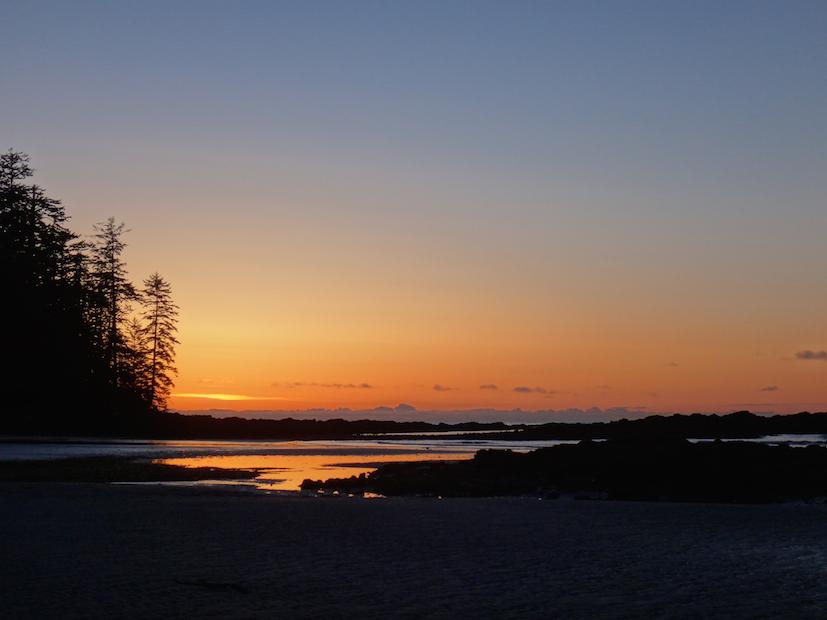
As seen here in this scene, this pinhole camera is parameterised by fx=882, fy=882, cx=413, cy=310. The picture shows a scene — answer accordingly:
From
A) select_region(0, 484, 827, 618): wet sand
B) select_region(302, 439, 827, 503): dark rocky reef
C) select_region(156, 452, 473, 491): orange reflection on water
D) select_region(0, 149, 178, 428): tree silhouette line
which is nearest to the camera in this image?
select_region(0, 484, 827, 618): wet sand

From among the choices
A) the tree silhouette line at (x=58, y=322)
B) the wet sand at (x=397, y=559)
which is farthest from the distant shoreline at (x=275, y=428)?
the wet sand at (x=397, y=559)

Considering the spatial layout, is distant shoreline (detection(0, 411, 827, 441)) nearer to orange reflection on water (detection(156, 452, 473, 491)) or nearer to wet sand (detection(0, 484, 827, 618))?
orange reflection on water (detection(156, 452, 473, 491))

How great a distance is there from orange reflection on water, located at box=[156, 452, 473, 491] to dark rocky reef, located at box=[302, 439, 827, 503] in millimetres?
2190

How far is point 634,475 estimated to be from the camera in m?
28.7

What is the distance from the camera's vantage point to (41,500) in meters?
21.7

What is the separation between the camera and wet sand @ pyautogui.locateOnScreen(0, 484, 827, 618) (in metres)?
11.2

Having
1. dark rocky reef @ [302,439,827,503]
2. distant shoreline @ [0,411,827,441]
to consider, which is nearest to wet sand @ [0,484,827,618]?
dark rocky reef @ [302,439,827,503]

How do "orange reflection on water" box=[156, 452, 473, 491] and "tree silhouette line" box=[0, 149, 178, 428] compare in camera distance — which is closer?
"orange reflection on water" box=[156, 452, 473, 491]

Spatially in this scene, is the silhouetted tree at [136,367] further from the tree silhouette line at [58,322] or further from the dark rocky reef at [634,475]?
the dark rocky reef at [634,475]

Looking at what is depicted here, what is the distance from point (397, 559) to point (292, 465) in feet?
87.8

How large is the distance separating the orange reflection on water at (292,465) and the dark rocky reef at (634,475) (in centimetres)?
219

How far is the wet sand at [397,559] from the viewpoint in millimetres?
11195

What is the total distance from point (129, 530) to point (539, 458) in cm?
1946

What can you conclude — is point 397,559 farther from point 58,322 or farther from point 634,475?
point 58,322
